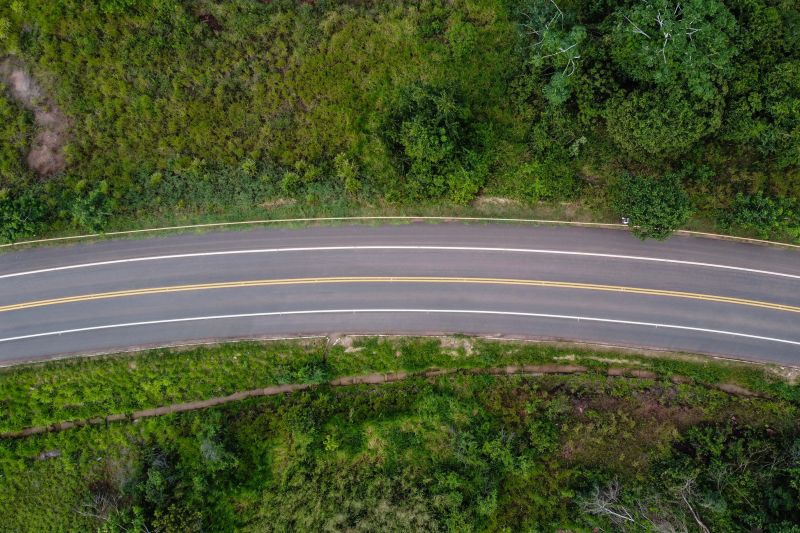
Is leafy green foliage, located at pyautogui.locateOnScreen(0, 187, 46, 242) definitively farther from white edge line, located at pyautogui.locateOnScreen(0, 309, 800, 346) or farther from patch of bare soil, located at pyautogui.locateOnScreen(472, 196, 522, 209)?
patch of bare soil, located at pyautogui.locateOnScreen(472, 196, 522, 209)

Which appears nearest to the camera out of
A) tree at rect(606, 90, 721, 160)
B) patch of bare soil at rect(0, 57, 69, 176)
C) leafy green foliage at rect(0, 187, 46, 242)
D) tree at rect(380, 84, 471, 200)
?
tree at rect(606, 90, 721, 160)

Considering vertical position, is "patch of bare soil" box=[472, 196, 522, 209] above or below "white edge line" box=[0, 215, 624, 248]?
above

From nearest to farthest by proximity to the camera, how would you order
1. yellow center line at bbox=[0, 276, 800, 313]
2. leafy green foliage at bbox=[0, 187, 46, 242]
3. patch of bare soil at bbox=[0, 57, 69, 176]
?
leafy green foliage at bbox=[0, 187, 46, 242] < patch of bare soil at bbox=[0, 57, 69, 176] < yellow center line at bbox=[0, 276, 800, 313]

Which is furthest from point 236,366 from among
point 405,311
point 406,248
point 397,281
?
point 406,248

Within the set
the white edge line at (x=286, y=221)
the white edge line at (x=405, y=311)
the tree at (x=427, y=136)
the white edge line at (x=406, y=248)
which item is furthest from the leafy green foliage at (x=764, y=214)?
the tree at (x=427, y=136)

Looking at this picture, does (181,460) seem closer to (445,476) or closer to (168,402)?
(168,402)

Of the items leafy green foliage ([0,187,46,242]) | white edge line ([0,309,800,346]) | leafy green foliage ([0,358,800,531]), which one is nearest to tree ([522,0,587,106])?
white edge line ([0,309,800,346])
